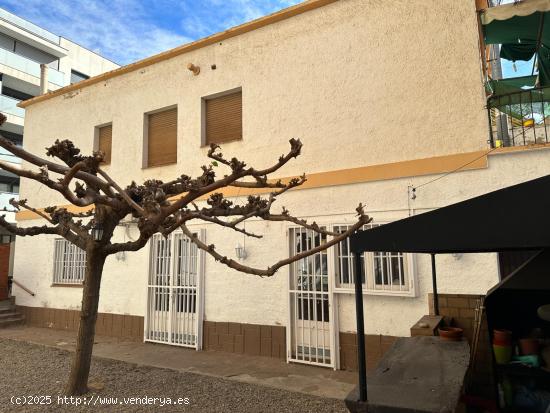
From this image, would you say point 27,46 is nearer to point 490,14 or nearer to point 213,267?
point 213,267

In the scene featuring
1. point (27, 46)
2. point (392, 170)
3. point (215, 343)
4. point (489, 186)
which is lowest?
point (215, 343)

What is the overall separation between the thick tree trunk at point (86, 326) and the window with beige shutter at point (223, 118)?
13.1ft

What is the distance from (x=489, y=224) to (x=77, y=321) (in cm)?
1018

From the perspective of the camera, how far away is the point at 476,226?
6.63 ft

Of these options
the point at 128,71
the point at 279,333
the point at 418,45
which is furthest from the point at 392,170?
the point at 128,71

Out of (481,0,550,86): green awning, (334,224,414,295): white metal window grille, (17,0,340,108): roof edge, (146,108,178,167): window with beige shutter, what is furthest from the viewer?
(146,108,178,167): window with beige shutter

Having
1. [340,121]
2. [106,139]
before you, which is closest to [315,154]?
[340,121]

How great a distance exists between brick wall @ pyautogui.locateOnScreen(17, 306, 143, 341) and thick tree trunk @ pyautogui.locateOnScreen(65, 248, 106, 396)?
11.7ft

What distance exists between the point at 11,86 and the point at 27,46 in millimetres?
3265

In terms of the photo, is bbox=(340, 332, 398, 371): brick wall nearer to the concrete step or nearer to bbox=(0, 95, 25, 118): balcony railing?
the concrete step

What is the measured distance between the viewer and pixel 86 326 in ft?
16.3

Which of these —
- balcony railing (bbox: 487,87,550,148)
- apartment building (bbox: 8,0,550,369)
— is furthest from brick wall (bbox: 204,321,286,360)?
balcony railing (bbox: 487,87,550,148)

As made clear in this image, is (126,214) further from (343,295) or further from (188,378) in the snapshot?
(343,295)

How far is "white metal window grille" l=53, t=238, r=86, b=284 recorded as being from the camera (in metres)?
9.91
